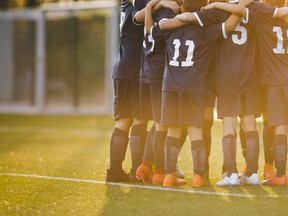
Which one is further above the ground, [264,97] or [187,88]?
[187,88]

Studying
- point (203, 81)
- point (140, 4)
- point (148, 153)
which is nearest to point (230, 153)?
point (203, 81)

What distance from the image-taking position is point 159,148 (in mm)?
7672

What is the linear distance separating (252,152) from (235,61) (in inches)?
32.3

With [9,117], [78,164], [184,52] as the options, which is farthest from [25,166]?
[9,117]

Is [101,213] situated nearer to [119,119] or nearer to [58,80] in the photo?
[119,119]

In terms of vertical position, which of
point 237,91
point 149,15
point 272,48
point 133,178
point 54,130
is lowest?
point 54,130

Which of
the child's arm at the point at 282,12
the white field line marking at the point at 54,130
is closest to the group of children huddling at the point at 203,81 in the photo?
the child's arm at the point at 282,12

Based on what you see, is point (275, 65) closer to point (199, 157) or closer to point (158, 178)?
point (199, 157)

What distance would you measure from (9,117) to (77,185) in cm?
1177

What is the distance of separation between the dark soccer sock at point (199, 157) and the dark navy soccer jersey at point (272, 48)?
85cm

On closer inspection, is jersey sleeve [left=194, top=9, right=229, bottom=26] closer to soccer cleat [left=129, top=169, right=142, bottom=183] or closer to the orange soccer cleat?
the orange soccer cleat

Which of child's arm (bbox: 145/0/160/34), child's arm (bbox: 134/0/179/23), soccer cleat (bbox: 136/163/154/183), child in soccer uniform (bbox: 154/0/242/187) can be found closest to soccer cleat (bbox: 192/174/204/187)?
child in soccer uniform (bbox: 154/0/242/187)

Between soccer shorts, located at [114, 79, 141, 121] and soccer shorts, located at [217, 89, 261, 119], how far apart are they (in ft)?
2.85

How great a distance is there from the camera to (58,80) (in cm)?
2019
